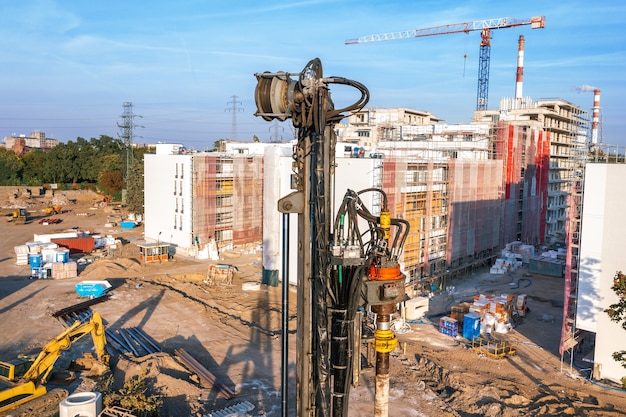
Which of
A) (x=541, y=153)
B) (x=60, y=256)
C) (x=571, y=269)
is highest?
(x=541, y=153)

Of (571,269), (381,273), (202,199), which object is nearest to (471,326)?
(571,269)

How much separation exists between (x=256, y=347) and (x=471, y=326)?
880 cm

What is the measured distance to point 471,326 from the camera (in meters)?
21.3

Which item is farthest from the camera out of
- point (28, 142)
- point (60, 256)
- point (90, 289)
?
point (28, 142)

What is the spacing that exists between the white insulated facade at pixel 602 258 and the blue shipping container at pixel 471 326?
4153mm

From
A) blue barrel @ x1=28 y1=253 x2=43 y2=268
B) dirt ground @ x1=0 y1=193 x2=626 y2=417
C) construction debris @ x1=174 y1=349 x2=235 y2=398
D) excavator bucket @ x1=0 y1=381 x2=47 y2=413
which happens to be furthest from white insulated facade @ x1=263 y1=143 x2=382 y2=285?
blue barrel @ x1=28 y1=253 x2=43 y2=268

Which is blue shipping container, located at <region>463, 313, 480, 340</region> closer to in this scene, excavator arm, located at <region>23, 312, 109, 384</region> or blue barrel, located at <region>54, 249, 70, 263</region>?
excavator arm, located at <region>23, 312, 109, 384</region>

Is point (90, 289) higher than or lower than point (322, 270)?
lower

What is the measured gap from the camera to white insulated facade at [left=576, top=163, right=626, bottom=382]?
17.3 meters

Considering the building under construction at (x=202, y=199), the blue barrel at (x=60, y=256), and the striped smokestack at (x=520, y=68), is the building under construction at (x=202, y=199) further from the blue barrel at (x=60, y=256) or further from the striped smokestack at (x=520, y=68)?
the striped smokestack at (x=520, y=68)

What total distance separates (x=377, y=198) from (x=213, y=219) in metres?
16.4

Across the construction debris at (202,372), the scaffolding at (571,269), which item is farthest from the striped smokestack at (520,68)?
the construction debris at (202,372)

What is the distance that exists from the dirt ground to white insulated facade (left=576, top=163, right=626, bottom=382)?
1326 millimetres

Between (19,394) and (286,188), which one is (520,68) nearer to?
(286,188)
